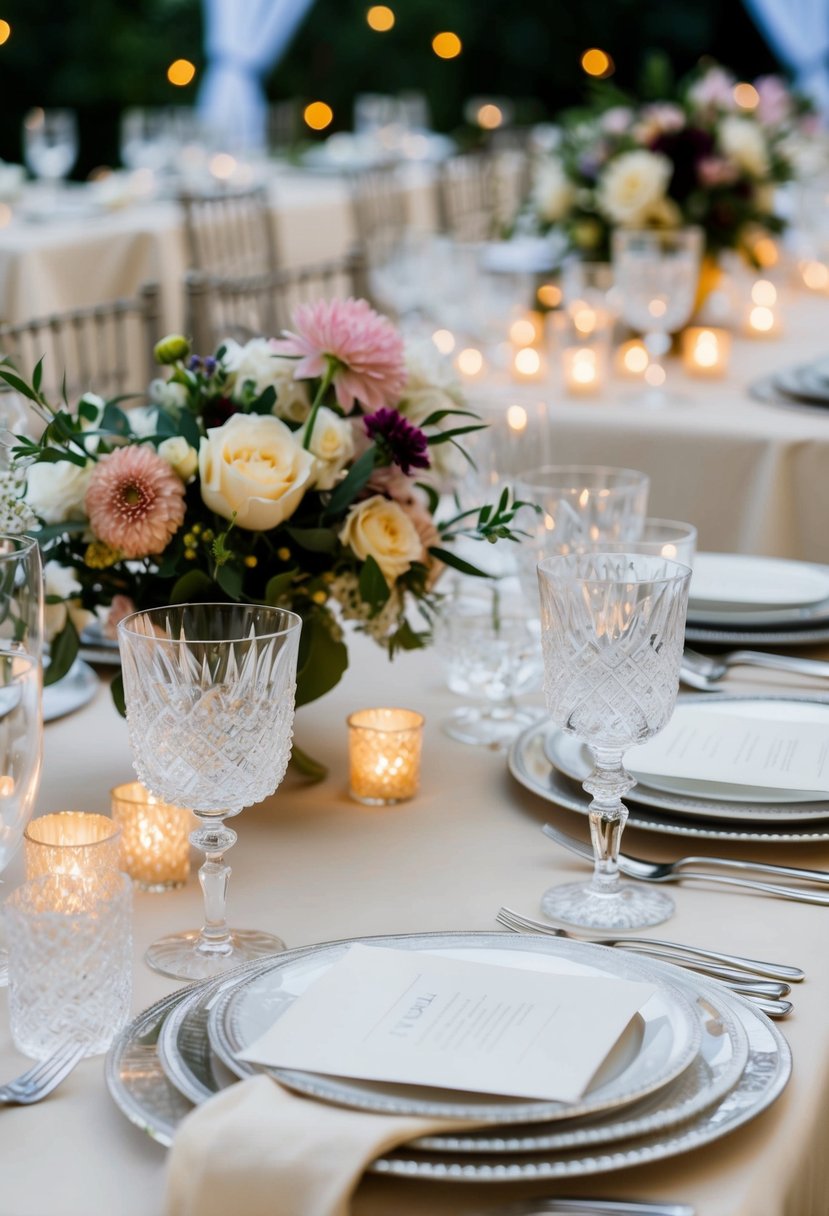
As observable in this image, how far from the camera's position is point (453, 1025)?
73 cm

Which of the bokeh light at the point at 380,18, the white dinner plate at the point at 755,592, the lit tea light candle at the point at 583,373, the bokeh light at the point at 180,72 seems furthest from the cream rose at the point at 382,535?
the bokeh light at the point at 380,18

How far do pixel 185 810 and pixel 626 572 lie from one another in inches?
12.4

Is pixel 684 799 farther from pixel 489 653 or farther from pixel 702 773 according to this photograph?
pixel 489 653

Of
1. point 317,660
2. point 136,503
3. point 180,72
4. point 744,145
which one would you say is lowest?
point 317,660

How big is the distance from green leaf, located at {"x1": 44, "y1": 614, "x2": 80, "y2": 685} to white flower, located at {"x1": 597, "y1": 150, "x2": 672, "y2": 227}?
6.69 feet

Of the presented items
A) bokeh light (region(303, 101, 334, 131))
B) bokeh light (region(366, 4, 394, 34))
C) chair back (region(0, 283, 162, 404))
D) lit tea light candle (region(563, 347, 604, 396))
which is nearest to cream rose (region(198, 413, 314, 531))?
chair back (region(0, 283, 162, 404))

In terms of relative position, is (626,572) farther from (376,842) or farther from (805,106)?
(805,106)

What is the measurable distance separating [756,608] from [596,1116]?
0.86 metres

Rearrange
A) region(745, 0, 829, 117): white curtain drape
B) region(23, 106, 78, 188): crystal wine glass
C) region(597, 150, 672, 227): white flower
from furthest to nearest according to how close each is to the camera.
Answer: region(745, 0, 829, 117): white curtain drape
region(23, 106, 78, 188): crystal wine glass
region(597, 150, 672, 227): white flower

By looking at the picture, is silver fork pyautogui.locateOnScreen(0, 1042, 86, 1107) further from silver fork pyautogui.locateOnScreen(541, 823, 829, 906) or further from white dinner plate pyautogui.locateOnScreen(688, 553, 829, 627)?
white dinner plate pyautogui.locateOnScreen(688, 553, 829, 627)

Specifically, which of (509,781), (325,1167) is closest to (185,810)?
(509,781)

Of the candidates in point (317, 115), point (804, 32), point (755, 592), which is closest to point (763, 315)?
point (755, 592)

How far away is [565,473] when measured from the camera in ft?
4.60

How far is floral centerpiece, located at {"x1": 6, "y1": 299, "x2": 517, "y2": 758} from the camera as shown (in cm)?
106
